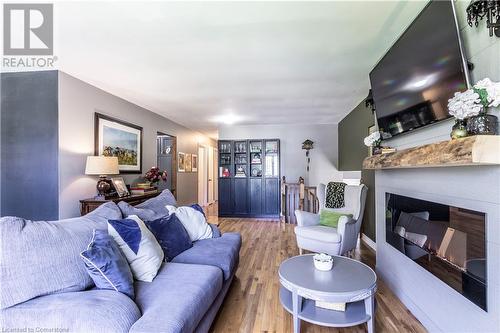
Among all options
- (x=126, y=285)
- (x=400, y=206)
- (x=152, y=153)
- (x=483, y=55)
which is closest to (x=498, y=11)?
(x=483, y=55)

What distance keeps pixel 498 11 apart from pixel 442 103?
1.77 feet

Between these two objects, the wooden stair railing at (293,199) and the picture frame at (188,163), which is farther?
the picture frame at (188,163)

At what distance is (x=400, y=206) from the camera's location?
91.1 inches

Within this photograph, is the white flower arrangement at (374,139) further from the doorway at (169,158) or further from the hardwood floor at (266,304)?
the doorway at (169,158)

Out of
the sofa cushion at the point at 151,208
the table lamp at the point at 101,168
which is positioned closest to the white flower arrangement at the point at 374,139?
the sofa cushion at the point at 151,208

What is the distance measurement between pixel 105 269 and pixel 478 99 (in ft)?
7.37

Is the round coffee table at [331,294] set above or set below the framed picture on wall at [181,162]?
below

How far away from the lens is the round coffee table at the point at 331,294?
1.63 metres

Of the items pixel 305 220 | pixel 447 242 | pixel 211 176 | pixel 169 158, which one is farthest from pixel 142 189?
pixel 211 176

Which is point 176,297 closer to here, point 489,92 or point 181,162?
point 489,92

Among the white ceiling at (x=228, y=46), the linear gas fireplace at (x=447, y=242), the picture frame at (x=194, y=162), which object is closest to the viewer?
the linear gas fireplace at (x=447, y=242)

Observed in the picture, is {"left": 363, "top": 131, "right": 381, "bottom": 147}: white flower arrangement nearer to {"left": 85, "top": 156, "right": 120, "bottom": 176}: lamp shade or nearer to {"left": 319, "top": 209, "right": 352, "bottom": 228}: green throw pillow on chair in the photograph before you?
{"left": 319, "top": 209, "right": 352, "bottom": 228}: green throw pillow on chair

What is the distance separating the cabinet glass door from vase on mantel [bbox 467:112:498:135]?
4.93 meters

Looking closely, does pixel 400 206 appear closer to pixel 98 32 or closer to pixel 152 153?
pixel 98 32
